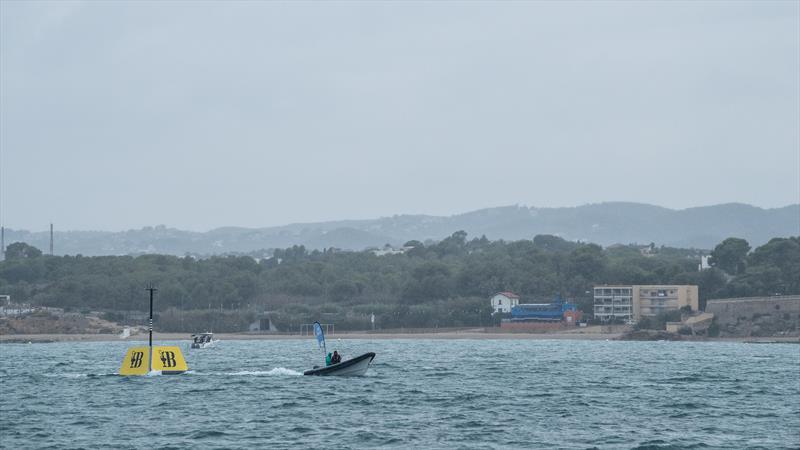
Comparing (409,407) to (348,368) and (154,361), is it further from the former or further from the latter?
(154,361)

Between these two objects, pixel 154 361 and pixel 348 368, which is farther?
pixel 154 361

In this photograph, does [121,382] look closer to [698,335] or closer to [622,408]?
[622,408]

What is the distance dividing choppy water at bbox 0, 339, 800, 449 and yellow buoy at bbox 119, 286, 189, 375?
73 centimetres

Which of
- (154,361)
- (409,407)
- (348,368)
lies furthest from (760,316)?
(409,407)

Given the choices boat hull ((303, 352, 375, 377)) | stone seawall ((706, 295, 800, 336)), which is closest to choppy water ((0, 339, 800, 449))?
boat hull ((303, 352, 375, 377))

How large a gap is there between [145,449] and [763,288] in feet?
521

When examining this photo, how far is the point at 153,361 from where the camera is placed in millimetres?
83250

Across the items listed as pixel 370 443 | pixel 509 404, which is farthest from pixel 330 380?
pixel 370 443

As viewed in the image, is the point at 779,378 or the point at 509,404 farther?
the point at 779,378

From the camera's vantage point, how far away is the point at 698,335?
185375 millimetres

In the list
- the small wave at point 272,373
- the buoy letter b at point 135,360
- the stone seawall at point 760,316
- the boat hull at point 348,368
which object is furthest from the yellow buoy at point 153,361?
the stone seawall at point 760,316

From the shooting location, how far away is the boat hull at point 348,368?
82312mm

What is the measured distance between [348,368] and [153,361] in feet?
40.8

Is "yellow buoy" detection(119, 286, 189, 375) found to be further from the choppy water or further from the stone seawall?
the stone seawall
